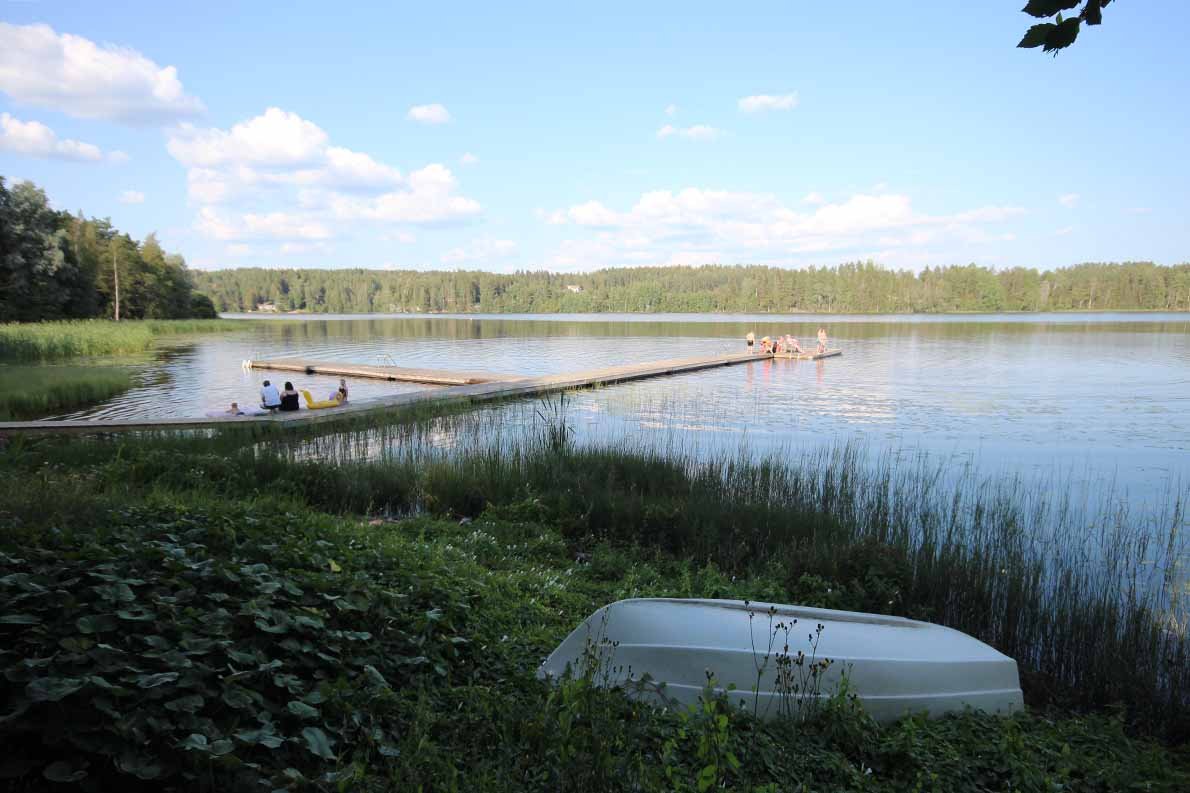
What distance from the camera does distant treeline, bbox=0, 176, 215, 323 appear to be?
39531 millimetres

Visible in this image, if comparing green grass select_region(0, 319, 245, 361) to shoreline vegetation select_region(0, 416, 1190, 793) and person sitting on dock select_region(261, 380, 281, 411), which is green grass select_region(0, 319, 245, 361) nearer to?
person sitting on dock select_region(261, 380, 281, 411)

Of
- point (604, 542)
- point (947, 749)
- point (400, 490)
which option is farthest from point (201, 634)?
point (400, 490)

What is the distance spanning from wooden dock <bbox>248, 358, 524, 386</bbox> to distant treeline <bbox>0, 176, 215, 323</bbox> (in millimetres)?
22628

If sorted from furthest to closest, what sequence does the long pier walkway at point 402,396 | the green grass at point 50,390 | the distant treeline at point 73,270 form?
1. the distant treeline at point 73,270
2. the green grass at point 50,390
3. the long pier walkway at point 402,396

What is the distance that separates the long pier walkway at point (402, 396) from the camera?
11.5m

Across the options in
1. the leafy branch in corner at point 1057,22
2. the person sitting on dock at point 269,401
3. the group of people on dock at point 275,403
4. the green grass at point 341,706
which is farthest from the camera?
the person sitting on dock at point 269,401

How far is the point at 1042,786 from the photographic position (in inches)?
108

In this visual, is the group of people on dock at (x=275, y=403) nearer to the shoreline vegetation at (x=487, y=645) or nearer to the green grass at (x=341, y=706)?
the shoreline vegetation at (x=487, y=645)

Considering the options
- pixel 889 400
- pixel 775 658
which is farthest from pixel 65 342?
pixel 775 658

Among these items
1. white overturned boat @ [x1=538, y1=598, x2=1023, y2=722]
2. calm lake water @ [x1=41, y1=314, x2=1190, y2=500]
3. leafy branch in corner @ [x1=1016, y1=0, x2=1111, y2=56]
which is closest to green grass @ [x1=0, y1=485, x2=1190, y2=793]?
white overturned boat @ [x1=538, y1=598, x2=1023, y2=722]

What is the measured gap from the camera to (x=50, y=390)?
1727 centimetres

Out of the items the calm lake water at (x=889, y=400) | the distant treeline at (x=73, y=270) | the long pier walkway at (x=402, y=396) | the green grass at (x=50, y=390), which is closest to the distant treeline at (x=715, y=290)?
the distant treeline at (x=73, y=270)

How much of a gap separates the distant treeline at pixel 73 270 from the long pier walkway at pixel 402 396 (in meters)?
23.3

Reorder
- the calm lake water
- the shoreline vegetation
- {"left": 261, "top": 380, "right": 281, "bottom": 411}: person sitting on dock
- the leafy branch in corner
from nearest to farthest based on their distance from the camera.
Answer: the shoreline vegetation
the leafy branch in corner
the calm lake water
{"left": 261, "top": 380, "right": 281, "bottom": 411}: person sitting on dock
